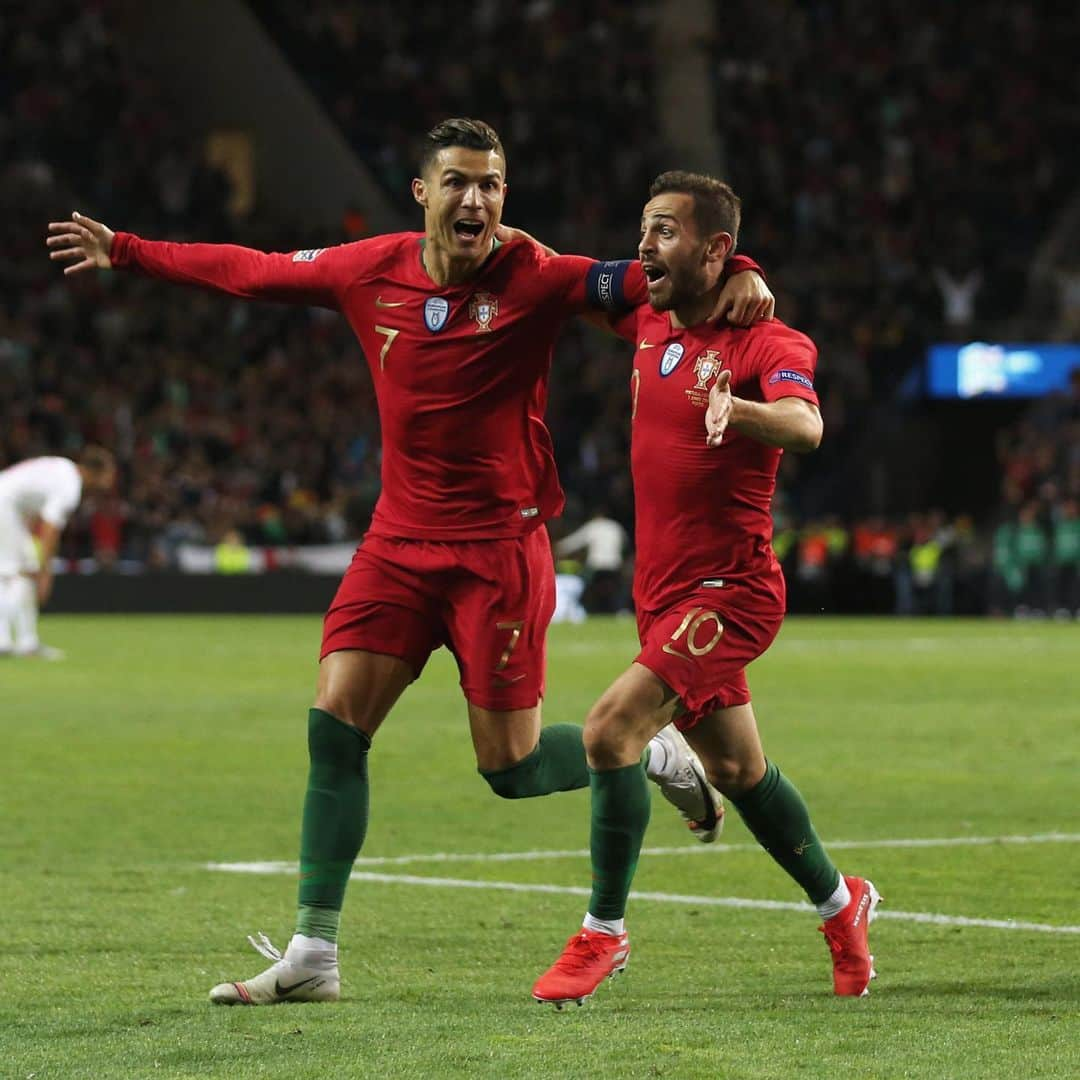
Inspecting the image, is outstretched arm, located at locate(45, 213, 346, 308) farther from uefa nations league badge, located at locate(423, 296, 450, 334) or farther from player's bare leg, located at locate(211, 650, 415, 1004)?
player's bare leg, located at locate(211, 650, 415, 1004)

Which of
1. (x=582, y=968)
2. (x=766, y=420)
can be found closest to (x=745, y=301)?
(x=766, y=420)

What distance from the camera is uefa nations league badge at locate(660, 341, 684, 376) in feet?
20.4

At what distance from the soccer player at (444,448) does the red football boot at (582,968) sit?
700 millimetres

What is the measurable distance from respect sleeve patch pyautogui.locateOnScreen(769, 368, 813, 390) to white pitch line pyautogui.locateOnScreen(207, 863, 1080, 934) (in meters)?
2.14

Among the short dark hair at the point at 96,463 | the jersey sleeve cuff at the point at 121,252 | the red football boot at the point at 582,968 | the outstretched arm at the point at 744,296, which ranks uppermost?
the jersey sleeve cuff at the point at 121,252

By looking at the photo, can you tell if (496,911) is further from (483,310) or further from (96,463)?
(96,463)

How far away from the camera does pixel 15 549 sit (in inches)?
830

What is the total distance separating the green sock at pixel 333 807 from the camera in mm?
6180

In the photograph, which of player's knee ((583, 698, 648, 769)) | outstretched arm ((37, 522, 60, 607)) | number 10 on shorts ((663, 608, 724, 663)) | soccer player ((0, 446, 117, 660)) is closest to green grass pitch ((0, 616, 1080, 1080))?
player's knee ((583, 698, 648, 769))

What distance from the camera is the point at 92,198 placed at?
34.9 meters

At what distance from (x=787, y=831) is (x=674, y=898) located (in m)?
1.54

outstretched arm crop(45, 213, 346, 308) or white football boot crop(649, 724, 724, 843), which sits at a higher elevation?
outstretched arm crop(45, 213, 346, 308)

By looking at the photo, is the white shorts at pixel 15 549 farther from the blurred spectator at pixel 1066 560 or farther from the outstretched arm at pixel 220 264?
the blurred spectator at pixel 1066 560

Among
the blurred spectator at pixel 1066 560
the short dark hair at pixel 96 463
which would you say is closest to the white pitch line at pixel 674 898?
the short dark hair at pixel 96 463
